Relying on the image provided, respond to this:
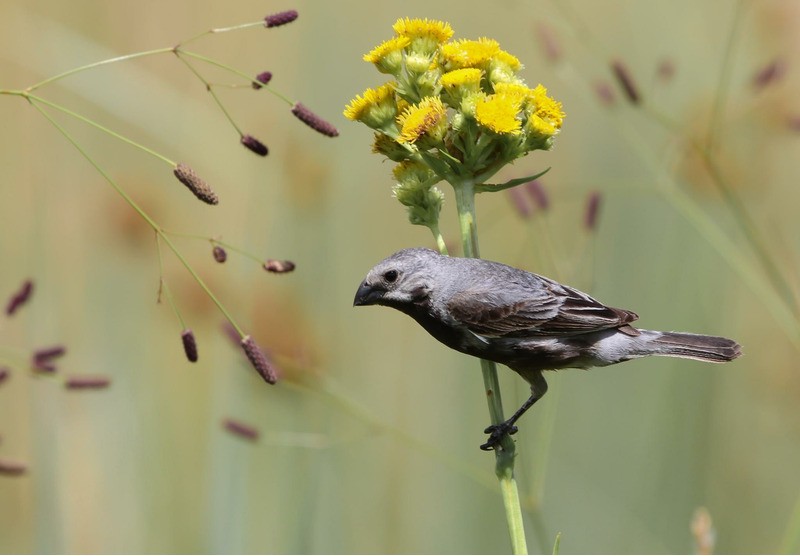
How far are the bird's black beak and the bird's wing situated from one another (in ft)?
0.68

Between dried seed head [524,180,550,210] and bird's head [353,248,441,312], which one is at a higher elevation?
dried seed head [524,180,550,210]

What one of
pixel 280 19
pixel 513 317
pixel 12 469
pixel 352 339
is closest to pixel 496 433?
pixel 513 317

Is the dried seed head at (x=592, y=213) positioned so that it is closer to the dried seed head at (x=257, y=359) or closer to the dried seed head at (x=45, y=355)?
the dried seed head at (x=257, y=359)

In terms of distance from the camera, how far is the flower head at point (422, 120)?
2164 millimetres

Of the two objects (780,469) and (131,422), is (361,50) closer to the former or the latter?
(131,422)

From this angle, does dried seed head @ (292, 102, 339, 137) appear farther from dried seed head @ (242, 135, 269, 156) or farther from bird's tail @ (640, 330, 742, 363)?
bird's tail @ (640, 330, 742, 363)

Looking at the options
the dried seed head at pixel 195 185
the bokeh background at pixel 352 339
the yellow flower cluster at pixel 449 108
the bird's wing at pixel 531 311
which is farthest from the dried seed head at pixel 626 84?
the dried seed head at pixel 195 185

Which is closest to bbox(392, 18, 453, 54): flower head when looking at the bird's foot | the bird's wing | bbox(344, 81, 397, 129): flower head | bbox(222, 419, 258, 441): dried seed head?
bbox(344, 81, 397, 129): flower head

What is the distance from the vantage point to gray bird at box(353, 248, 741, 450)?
2.64m

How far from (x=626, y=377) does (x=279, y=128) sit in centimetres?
242

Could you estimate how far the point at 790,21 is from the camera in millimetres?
4688

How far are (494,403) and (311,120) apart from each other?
2.81 feet

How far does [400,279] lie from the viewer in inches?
104

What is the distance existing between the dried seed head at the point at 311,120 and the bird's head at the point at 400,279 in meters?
0.45
